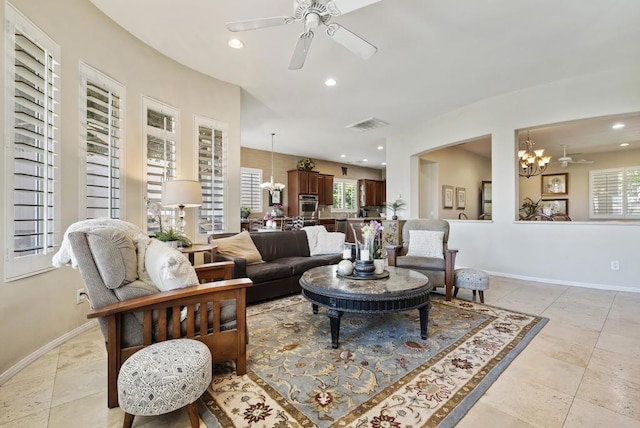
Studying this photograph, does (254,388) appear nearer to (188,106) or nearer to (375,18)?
(375,18)

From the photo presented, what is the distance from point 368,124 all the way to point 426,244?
3.17 metres

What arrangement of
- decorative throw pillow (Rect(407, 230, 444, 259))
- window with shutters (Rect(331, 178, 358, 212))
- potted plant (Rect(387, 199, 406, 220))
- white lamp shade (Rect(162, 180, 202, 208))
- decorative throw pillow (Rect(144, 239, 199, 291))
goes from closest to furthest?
decorative throw pillow (Rect(144, 239, 199, 291)) → white lamp shade (Rect(162, 180, 202, 208)) → decorative throw pillow (Rect(407, 230, 444, 259)) → potted plant (Rect(387, 199, 406, 220)) → window with shutters (Rect(331, 178, 358, 212))

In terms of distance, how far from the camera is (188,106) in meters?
3.85

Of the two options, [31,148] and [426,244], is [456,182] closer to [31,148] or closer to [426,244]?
[426,244]

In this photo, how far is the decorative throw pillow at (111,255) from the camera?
1.52 m

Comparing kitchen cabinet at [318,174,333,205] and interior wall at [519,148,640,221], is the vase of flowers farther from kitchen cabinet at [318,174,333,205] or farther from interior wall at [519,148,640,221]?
interior wall at [519,148,640,221]

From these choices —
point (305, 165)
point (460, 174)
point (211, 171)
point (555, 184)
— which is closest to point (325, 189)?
point (305, 165)

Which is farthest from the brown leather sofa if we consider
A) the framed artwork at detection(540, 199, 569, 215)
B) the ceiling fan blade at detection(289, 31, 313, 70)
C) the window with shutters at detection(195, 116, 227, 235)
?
the framed artwork at detection(540, 199, 569, 215)

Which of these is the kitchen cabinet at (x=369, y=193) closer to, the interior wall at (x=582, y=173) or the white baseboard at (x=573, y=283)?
the interior wall at (x=582, y=173)

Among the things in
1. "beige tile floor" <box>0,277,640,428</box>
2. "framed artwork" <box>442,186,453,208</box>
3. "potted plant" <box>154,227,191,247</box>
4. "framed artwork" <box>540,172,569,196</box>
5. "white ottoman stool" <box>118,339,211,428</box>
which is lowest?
"beige tile floor" <box>0,277,640,428</box>

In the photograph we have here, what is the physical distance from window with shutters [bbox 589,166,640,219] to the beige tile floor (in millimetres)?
6495

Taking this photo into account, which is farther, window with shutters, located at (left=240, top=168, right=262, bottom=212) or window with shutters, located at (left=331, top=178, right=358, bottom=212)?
window with shutters, located at (left=331, top=178, right=358, bottom=212)

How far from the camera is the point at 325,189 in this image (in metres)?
9.28

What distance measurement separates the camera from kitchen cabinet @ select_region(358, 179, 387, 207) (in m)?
10.8
